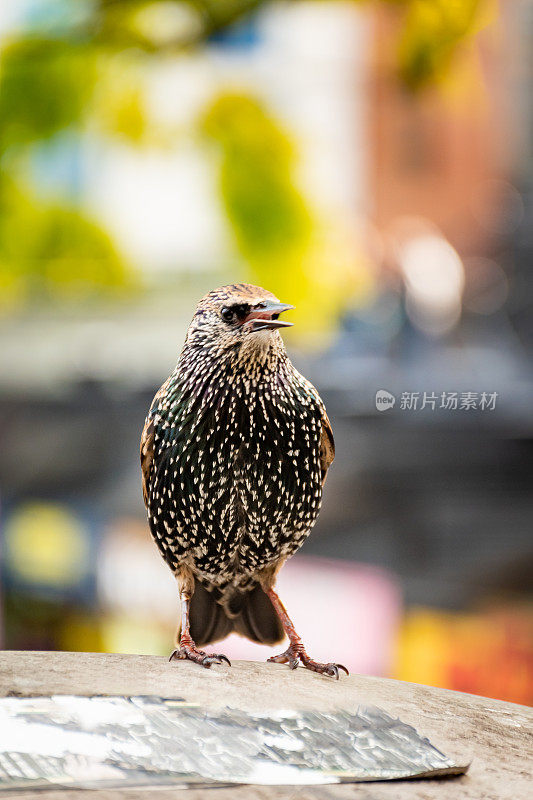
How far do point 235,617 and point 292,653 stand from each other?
0.14 meters

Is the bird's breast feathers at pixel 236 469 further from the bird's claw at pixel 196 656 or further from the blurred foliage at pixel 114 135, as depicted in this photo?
the blurred foliage at pixel 114 135

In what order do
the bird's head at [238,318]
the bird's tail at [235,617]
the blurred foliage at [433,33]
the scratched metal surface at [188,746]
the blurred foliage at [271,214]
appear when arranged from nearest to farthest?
the scratched metal surface at [188,746] → the bird's head at [238,318] → the bird's tail at [235,617] → the blurred foliage at [433,33] → the blurred foliage at [271,214]

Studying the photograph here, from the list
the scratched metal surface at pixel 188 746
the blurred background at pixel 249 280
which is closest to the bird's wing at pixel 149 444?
the scratched metal surface at pixel 188 746

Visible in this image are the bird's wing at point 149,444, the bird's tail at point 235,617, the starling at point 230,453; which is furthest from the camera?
the bird's tail at point 235,617

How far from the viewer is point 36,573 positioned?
11.8ft

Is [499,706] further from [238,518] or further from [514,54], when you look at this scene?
[514,54]

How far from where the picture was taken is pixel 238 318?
5.18ft

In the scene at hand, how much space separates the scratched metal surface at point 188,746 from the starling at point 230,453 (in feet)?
0.79

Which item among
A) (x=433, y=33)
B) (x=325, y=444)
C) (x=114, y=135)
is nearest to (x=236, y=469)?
(x=325, y=444)

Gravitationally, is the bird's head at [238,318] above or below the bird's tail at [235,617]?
above

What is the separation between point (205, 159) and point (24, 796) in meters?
2.73

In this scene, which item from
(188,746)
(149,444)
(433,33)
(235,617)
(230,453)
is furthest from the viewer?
(433,33)

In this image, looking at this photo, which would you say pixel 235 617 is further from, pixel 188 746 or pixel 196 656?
pixel 188 746

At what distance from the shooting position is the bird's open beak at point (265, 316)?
1.49m
